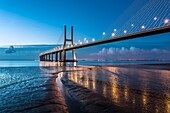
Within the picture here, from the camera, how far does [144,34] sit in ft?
71.4

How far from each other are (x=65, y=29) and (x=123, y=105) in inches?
2057

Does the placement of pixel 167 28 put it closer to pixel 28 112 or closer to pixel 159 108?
pixel 159 108

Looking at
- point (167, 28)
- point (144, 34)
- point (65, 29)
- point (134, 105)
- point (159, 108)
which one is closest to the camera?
point (159, 108)

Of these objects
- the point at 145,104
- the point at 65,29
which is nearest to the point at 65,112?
the point at 145,104

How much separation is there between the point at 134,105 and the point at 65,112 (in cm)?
157

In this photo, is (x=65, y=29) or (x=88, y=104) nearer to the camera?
(x=88, y=104)

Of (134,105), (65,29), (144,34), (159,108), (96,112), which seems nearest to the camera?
(96,112)

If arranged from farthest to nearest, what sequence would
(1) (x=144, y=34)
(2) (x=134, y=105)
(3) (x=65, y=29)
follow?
(3) (x=65, y=29) → (1) (x=144, y=34) → (2) (x=134, y=105)

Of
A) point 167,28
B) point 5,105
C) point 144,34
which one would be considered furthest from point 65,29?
point 5,105

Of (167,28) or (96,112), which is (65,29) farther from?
(96,112)

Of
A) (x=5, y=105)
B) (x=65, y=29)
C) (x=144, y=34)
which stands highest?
(x=65, y=29)

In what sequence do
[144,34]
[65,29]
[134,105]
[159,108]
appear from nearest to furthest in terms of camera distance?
[159,108], [134,105], [144,34], [65,29]

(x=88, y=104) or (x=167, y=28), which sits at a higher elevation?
(x=167, y=28)

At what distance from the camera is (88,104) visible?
149 inches
